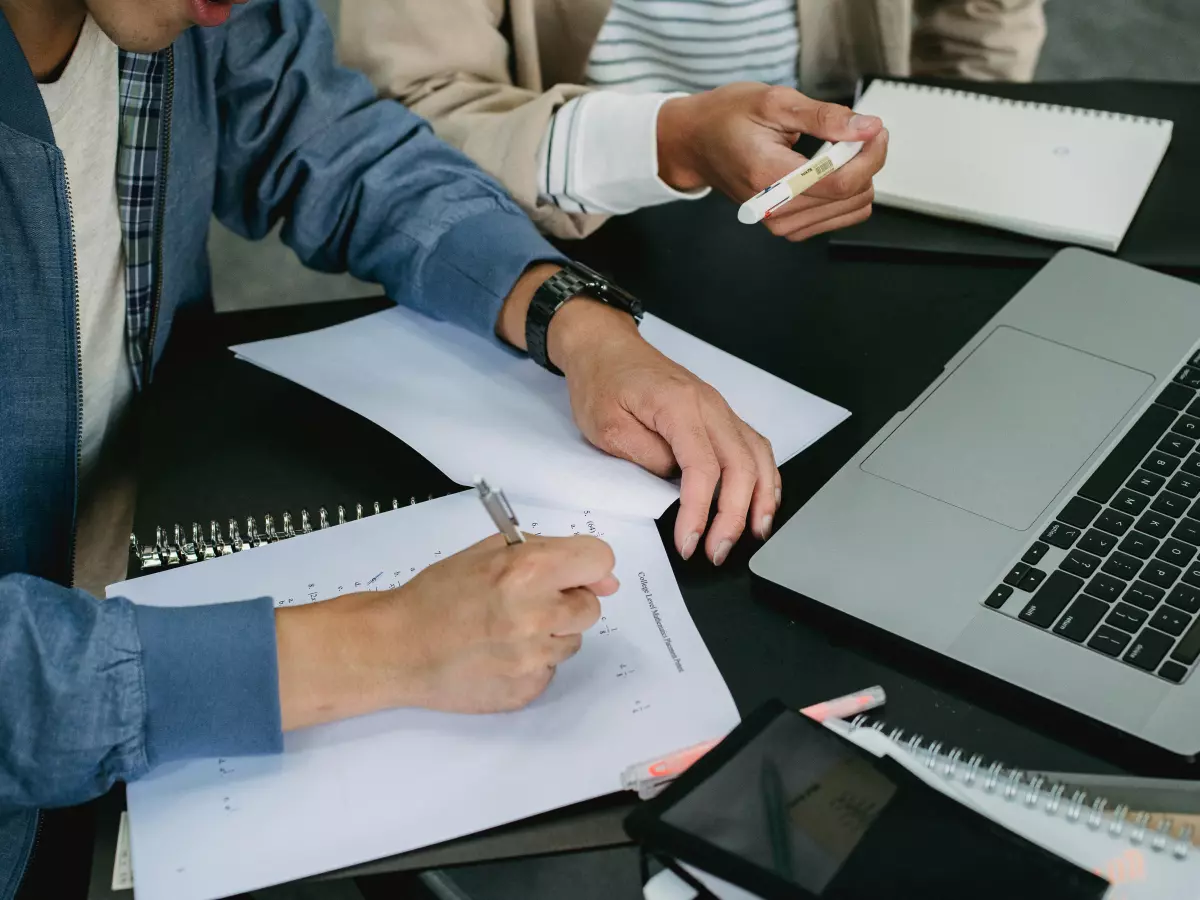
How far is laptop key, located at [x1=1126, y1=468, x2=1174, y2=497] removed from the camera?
0.76 m

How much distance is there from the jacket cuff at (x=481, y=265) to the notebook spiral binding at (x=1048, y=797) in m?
0.47

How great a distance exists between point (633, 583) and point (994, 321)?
0.38 m

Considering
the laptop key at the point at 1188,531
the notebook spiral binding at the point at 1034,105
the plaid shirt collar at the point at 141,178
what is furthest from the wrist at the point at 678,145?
the laptop key at the point at 1188,531

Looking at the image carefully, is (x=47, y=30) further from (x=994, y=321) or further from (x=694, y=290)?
(x=994, y=321)

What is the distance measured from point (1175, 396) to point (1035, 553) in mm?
209

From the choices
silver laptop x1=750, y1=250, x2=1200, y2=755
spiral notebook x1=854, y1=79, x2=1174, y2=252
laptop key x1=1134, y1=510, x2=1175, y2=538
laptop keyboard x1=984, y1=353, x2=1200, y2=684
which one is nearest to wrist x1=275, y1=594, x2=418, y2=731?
silver laptop x1=750, y1=250, x2=1200, y2=755

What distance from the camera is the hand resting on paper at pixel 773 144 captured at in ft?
3.08

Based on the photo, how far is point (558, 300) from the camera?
36.7 inches

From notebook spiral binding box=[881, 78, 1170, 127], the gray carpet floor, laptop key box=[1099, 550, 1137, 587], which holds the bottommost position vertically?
the gray carpet floor

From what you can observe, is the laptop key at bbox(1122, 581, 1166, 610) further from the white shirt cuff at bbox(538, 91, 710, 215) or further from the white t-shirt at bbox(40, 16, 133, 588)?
the white t-shirt at bbox(40, 16, 133, 588)

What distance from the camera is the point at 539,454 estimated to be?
0.84 m

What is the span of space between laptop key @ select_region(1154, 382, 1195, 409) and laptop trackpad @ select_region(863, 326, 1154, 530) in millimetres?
14

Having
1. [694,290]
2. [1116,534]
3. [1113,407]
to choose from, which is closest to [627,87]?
[694,290]

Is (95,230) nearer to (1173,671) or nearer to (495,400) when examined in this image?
(495,400)
